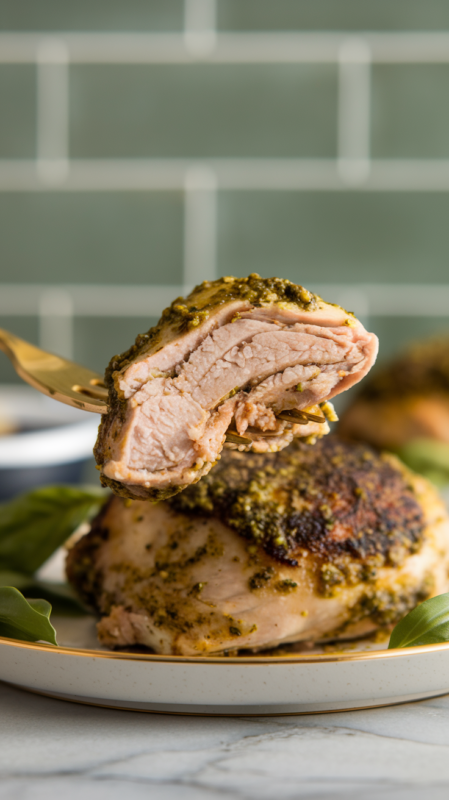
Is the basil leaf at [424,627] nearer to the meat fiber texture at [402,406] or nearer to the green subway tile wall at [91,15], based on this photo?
the meat fiber texture at [402,406]

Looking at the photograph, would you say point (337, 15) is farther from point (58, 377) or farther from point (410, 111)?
point (58, 377)

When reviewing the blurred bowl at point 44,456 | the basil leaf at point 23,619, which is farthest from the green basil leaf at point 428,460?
the basil leaf at point 23,619

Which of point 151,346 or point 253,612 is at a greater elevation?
point 151,346

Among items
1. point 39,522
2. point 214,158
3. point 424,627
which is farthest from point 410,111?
point 424,627

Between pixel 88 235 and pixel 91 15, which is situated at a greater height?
pixel 91 15

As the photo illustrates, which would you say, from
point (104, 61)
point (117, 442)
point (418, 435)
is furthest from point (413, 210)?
point (117, 442)

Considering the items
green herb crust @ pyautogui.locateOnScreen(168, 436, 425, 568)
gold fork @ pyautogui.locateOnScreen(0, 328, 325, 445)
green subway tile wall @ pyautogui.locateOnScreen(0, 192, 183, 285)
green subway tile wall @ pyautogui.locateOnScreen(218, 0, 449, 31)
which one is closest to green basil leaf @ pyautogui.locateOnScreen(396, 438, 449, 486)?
green herb crust @ pyautogui.locateOnScreen(168, 436, 425, 568)

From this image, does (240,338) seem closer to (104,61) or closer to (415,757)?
(415,757)
